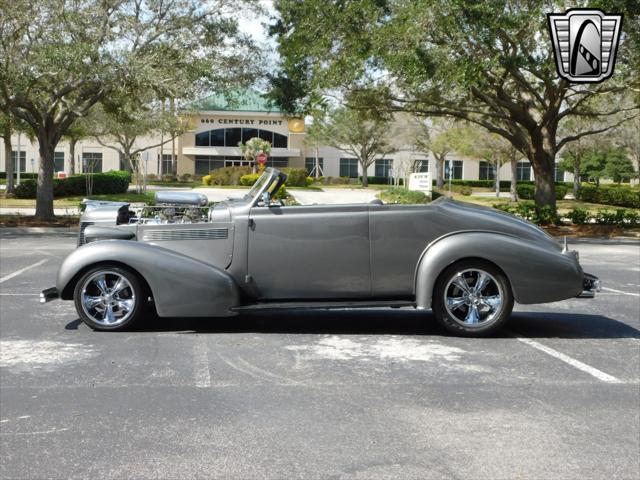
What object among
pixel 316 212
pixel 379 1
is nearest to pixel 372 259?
pixel 316 212

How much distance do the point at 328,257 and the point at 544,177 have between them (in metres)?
19.0

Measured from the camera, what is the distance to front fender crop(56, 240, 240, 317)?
23.6ft

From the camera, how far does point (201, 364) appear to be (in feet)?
20.7

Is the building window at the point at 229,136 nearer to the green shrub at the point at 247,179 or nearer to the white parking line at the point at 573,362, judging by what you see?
the green shrub at the point at 247,179

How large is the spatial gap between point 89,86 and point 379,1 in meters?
8.34

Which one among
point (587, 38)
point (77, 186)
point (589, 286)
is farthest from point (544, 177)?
point (77, 186)

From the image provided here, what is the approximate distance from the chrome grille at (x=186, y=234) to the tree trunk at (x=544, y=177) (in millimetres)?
18650

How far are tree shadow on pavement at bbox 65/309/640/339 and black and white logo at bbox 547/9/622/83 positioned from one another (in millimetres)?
6957

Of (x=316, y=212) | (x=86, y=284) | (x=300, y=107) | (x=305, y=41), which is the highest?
(x=305, y=41)

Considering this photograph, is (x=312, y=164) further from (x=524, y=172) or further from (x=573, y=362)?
(x=573, y=362)

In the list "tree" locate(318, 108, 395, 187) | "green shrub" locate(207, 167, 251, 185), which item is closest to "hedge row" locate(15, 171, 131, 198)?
"green shrub" locate(207, 167, 251, 185)

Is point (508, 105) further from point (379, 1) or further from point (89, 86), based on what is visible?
point (89, 86)

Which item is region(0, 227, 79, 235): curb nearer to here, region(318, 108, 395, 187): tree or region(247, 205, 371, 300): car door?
region(247, 205, 371, 300): car door

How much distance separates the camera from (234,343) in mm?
7094
